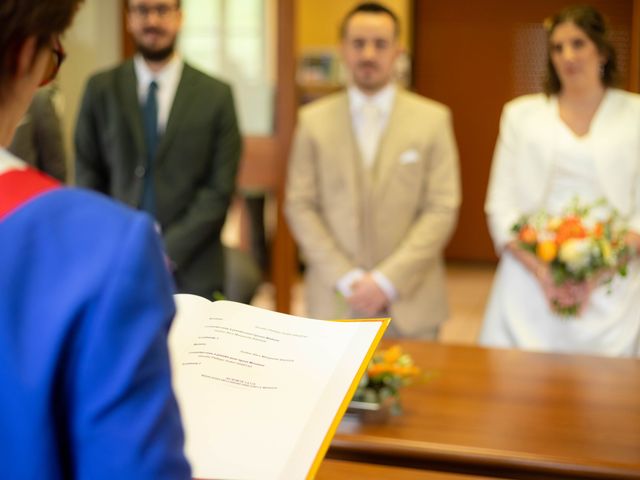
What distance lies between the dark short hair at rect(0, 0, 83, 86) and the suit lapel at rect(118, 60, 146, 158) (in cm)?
297

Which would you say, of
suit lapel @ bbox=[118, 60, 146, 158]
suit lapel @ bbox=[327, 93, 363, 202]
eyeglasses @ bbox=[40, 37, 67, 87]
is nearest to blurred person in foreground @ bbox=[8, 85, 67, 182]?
suit lapel @ bbox=[118, 60, 146, 158]

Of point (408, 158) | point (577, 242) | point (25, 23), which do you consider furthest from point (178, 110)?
point (25, 23)

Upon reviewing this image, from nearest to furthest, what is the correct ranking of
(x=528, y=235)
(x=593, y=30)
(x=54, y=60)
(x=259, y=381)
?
(x=54, y=60) → (x=259, y=381) → (x=528, y=235) → (x=593, y=30)

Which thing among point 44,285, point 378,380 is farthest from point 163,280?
point 378,380

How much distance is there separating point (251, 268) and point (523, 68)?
5.00 metres

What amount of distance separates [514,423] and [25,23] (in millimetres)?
1722

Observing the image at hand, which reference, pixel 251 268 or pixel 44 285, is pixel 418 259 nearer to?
pixel 251 268

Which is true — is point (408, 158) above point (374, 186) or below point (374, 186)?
above

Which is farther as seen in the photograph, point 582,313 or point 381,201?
point 381,201

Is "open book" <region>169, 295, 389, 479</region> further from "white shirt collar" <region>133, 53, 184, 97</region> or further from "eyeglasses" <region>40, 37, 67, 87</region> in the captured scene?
"white shirt collar" <region>133, 53, 184, 97</region>

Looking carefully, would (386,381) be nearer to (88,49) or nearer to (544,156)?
(544,156)

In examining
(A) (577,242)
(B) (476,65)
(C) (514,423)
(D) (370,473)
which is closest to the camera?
(D) (370,473)

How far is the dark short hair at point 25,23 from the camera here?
82cm

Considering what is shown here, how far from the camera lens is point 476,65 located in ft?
29.6
